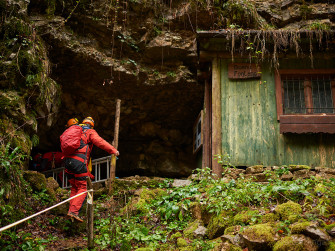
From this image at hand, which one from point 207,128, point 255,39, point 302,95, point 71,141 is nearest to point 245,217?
point 71,141

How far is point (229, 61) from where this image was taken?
8.00 meters

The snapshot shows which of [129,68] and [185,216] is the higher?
[129,68]

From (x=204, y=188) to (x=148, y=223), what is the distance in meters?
1.38

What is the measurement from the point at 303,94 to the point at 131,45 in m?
5.82

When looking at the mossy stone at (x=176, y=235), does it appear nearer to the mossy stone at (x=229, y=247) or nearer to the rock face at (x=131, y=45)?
the mossy stone at (x=229, y=247)

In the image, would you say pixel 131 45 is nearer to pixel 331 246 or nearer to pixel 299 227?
pixel 299 227

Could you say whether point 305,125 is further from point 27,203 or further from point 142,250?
point 27,203

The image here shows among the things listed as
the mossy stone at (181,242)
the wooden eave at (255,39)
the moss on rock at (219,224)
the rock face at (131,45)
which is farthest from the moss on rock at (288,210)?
the rock face at (131,45)

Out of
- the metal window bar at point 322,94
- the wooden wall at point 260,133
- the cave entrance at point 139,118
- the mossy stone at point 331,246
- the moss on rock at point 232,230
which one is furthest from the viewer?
the cave entrance at point 139,118

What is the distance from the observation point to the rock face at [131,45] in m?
9.38

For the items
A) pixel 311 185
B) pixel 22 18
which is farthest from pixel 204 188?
pixel 22 18

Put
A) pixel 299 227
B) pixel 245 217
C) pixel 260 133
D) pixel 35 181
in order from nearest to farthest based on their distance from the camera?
pixel 299 227 → pixel 245 217 → pixel 35 181 → pixel 260 133

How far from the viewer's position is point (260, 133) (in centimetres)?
741

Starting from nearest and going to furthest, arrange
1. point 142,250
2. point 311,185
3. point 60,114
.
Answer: point 142,250
point 311,185
point 60,114
